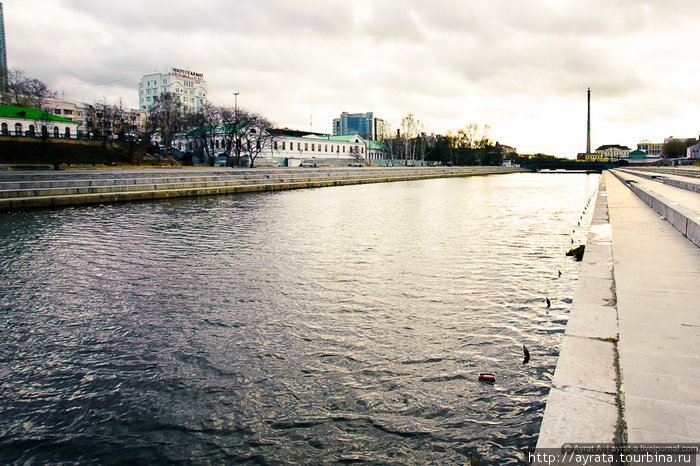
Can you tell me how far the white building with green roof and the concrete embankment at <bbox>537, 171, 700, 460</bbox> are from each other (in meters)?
76.6

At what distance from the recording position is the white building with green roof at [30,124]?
66.9 metres

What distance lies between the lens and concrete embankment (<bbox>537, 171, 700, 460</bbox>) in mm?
2537

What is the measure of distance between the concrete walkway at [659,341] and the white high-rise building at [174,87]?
5979 inches

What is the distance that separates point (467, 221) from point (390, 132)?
99243mm

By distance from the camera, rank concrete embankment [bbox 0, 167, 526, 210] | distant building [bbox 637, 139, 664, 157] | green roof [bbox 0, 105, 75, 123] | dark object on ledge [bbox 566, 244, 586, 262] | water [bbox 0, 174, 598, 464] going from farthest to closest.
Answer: distant building [bbox 637, 139, 664, 157]
green roof [bbox 0, 105, 75, 123]
concrete embankment [bbox 0, 167, 526, 210]
dark object on ledge [bbox 566, 244, 586, 262]
water [bbox 0, 174, 598, 464]

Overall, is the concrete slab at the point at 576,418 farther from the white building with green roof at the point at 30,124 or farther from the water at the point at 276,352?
the white building with green roof at the point at 30,124

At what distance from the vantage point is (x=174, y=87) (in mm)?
147500

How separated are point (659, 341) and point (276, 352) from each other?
323 cm

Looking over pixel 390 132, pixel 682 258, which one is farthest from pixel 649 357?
pixel 390 132

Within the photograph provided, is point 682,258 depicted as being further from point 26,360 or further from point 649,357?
point 26,360

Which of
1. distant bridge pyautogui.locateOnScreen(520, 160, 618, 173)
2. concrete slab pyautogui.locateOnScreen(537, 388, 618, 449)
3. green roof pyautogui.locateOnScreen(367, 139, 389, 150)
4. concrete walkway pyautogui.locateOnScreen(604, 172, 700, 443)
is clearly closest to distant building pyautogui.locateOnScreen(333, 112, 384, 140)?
green roof pyautogui.locateOnScreen(367, 139, 389, 150)

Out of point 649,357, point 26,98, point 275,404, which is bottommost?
point 275,404

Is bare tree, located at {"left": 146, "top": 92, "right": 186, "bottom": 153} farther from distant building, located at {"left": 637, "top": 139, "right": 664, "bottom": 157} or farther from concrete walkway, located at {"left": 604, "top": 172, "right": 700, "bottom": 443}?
distant building, located at {"left": 637, "top": 139, "right": 664, "bottom": 157}

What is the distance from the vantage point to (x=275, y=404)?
355cm
